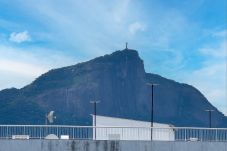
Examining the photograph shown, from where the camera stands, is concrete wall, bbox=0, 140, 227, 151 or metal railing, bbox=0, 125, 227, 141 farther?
metal railing, bbox=0, 125, 227, 141

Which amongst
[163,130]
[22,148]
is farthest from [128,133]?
[22,148]

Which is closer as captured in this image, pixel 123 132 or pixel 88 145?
pixel 88 145

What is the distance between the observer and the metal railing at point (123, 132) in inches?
1439

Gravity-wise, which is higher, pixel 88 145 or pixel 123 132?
pixel 123 132

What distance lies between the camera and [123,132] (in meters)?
40.0

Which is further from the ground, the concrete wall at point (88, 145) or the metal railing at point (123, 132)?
the metal railing at point (123, 132)

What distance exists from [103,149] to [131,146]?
6.00ft

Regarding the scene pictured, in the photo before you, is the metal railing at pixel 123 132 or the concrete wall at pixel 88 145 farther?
the metal railing at pixel 123 132

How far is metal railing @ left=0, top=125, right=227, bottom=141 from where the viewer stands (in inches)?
1439

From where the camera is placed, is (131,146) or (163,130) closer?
(131,146)

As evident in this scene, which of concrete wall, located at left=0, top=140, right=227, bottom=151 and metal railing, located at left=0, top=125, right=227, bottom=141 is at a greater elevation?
metal railing, located at left=0, top=125, right=227, bottom=141

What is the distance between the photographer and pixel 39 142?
35.9 m

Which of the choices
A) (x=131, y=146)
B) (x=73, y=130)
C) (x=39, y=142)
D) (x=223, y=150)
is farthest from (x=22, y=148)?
(x=223, y=150)

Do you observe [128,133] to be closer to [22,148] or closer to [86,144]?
[86,144]
